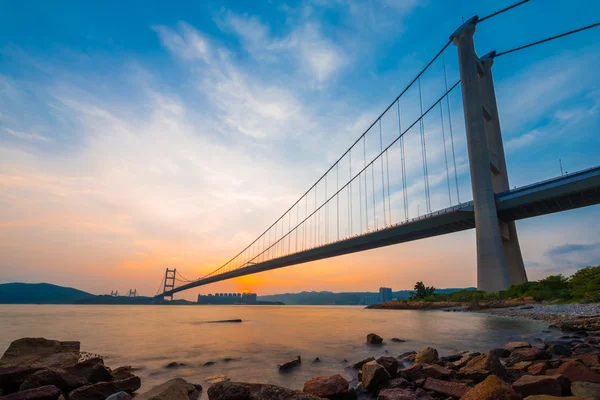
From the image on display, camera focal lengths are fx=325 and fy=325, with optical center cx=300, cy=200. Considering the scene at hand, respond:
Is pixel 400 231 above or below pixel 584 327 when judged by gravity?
above

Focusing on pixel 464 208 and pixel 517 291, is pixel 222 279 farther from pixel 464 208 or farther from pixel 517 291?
pixel 517 291

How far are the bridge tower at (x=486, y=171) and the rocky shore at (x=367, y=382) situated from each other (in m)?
25.1

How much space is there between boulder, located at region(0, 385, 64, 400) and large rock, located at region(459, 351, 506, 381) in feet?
16.9

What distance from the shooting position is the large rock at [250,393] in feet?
11.5

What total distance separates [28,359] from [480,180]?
3362 centimetres

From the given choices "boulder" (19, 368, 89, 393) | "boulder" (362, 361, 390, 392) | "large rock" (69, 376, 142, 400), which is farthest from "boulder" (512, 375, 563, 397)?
"boulder" (19, 368, 89, 393)

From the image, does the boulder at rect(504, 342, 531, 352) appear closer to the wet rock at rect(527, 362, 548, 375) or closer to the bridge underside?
the wet rock at rect(527, 362, 548, 375)

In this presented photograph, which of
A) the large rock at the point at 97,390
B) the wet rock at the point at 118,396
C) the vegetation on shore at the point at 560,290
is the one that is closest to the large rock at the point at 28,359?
the large rock at the point at 97,390

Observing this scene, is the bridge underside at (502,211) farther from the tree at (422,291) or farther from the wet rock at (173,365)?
the wet rock at (173,365)

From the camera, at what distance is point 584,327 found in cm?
1014

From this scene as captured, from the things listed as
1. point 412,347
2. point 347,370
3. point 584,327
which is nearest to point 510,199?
point 584,327

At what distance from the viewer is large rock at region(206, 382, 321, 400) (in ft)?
11.5

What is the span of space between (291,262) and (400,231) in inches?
725

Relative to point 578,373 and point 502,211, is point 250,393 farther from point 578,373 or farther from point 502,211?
point 502,211
